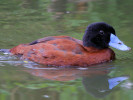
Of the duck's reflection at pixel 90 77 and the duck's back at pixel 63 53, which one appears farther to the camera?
the duck's back at pixel 63 53

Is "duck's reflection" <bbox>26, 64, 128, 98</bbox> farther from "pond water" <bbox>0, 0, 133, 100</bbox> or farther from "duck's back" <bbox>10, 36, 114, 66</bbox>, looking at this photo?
"duck's back" <bbox>10, 36, 114, 66</bbox>

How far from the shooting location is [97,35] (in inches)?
257

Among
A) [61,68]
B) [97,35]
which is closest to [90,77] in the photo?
[61,68]

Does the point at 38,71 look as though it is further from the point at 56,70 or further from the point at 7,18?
the point at 7,18

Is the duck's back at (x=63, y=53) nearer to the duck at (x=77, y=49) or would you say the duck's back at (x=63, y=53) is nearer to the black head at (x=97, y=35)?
the duck at (x=77, y=49)

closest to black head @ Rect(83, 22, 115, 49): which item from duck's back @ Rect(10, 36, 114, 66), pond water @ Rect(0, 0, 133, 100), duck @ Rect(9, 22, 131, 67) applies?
duck @ Rect(9, 22, 131, 67)

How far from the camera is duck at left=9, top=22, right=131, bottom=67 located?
6.23 meters

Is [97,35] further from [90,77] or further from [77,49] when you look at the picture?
[90,77]

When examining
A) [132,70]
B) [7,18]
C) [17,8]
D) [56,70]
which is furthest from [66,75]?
[17,8]

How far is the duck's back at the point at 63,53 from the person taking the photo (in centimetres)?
621

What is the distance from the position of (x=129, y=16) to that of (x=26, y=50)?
160 inches

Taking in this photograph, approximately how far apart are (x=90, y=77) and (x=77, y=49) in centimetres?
71

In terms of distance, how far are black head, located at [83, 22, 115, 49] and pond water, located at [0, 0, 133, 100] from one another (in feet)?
1.52

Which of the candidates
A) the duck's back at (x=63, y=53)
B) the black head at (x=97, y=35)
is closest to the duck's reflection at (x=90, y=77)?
the duck's back at (x=63, y=53)
